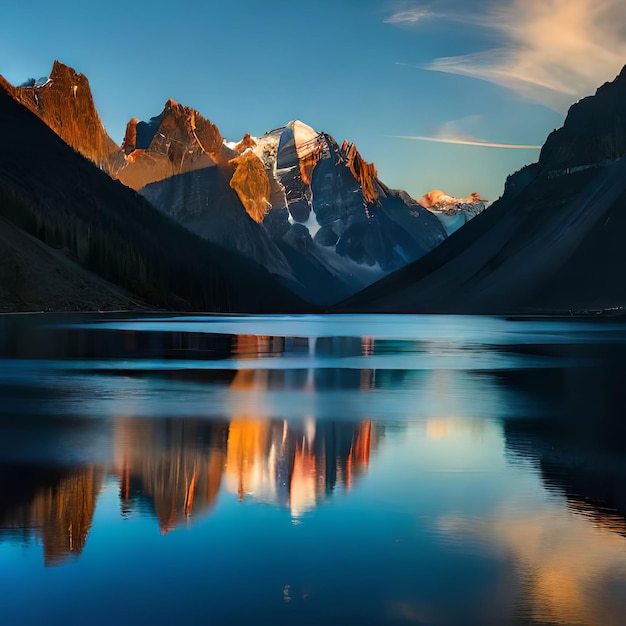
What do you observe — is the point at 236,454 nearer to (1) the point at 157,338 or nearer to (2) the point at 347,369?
(2) the point at 347,369

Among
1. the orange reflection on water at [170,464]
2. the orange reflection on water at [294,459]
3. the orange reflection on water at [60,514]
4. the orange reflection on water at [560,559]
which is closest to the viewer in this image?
the orange reflection on water at [560,559]

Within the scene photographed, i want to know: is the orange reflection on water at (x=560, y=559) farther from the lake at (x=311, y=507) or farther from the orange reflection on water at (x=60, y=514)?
the orange reflection on water at (x=60, y=514)

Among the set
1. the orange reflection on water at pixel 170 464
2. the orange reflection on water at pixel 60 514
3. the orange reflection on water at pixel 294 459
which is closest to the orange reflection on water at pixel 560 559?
the orange reflection on water at pixel 294 459

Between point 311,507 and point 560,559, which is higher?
point 560,559

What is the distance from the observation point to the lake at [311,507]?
13.4 metres

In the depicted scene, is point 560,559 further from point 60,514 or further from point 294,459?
point 294,459

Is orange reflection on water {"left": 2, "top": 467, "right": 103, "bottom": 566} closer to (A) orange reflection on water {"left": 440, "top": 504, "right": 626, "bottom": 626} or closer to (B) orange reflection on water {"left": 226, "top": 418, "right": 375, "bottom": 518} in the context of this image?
(B) orange reflection on water {"left": 226, "top": 418, "right": 375, "bottom": 518}

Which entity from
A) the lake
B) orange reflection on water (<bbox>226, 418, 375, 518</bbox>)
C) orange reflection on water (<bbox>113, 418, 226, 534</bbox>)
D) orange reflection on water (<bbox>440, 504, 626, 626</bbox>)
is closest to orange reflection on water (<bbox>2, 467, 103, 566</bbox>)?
the lake

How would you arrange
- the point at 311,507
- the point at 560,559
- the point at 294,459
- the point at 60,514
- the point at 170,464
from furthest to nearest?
the point at 294,459 < the point at 170,464 < the point at 311,507 < the point at 60,514 < the point at 560,559

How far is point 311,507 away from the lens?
19391mm

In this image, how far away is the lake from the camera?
13.4 m

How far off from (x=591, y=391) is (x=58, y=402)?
74.5 ft

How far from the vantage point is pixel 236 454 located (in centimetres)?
2566

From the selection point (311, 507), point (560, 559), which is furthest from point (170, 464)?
point (560, 559)
